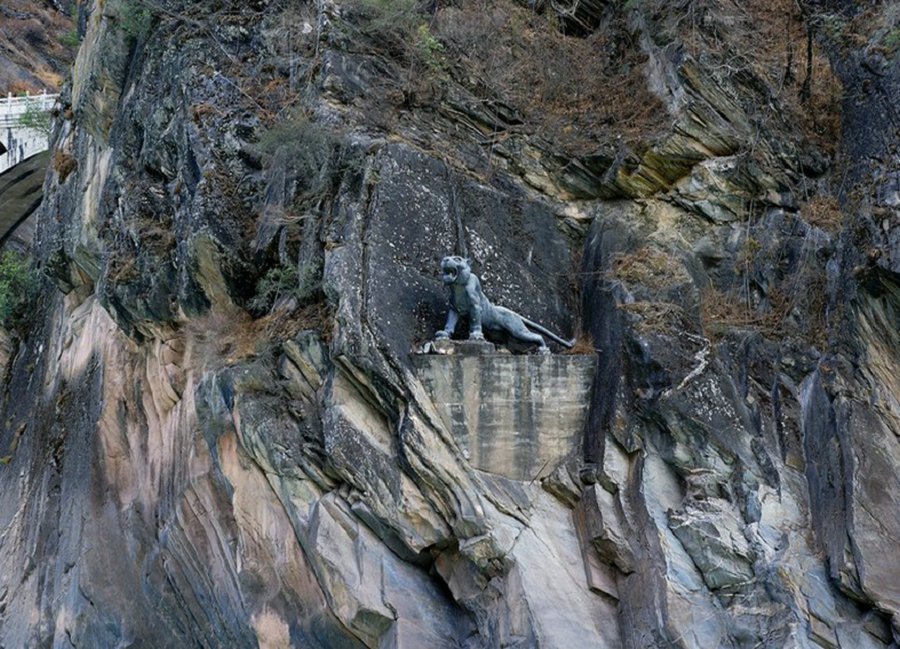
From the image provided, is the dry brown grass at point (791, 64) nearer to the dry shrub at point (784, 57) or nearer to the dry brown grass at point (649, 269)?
the dry shrub at point (784, 57)

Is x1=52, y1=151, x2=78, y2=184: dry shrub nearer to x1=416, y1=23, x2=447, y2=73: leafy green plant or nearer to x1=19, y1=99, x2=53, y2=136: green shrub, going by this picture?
x1=416, y1=23, x2=447, y2=73: leafy green plant

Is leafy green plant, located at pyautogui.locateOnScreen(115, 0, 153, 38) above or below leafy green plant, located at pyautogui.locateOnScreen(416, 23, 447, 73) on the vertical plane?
above

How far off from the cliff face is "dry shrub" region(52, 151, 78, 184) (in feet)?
5.89

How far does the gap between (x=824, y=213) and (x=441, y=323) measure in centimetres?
525

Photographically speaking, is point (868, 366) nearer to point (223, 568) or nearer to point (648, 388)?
point (648, 388)

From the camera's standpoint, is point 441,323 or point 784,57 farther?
point 784,57

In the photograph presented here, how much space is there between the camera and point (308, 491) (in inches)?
474

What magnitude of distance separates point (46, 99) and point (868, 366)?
24486 millimetres

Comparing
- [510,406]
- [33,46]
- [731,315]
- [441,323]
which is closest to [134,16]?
[441,323]

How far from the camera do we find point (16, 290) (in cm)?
2189

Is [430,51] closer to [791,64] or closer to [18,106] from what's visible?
[791,64]

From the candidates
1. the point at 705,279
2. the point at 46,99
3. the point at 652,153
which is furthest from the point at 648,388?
the point at 46,99

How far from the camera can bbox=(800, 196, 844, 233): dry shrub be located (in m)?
13.7

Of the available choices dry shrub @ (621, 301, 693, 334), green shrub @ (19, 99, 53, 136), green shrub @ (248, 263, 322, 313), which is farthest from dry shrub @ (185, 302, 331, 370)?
green shrub @ (19, 99, 53, 136)
